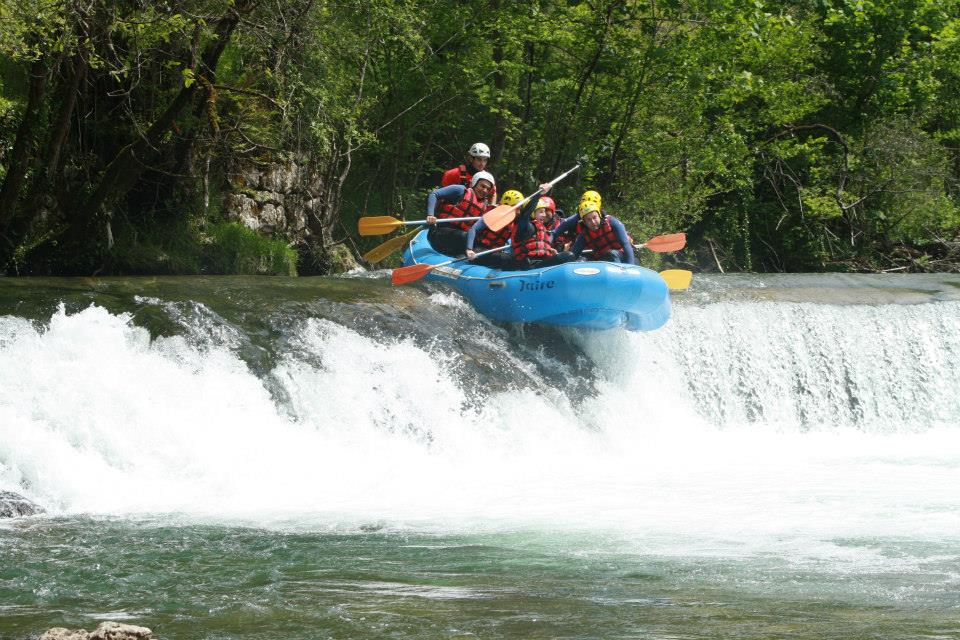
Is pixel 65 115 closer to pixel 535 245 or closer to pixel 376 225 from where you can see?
pixel 376 225

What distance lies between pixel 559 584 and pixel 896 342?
27.0 feet

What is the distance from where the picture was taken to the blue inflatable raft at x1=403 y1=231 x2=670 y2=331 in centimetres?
935

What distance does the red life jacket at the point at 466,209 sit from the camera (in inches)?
431

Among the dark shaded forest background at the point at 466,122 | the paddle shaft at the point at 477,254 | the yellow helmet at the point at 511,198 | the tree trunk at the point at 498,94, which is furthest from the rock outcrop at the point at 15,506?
the tree trunk at the point at 498,94

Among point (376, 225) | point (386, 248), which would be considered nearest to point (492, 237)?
point (376, 225)

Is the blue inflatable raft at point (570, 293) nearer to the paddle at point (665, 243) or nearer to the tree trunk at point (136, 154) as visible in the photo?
the paddle at point (665, 243)

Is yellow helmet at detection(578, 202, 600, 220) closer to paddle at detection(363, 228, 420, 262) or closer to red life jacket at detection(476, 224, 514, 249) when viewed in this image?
red life jacket at detection(476, 224, 514, 249)

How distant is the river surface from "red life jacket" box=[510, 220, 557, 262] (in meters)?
0.71

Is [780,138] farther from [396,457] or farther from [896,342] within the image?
[396,457]

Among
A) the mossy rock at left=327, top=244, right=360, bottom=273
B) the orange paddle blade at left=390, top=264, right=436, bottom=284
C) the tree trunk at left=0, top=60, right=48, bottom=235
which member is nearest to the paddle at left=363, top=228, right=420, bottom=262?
the orange paddle blade at left=390, top=264, right=436, bottom=284

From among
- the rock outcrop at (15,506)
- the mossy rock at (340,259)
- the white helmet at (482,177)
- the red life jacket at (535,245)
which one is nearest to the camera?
the rock outcrop at (15,506)

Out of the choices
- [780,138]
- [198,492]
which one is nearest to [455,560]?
[198,492]

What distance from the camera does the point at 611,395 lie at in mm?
9914

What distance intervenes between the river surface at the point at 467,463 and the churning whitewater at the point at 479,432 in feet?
0.08
